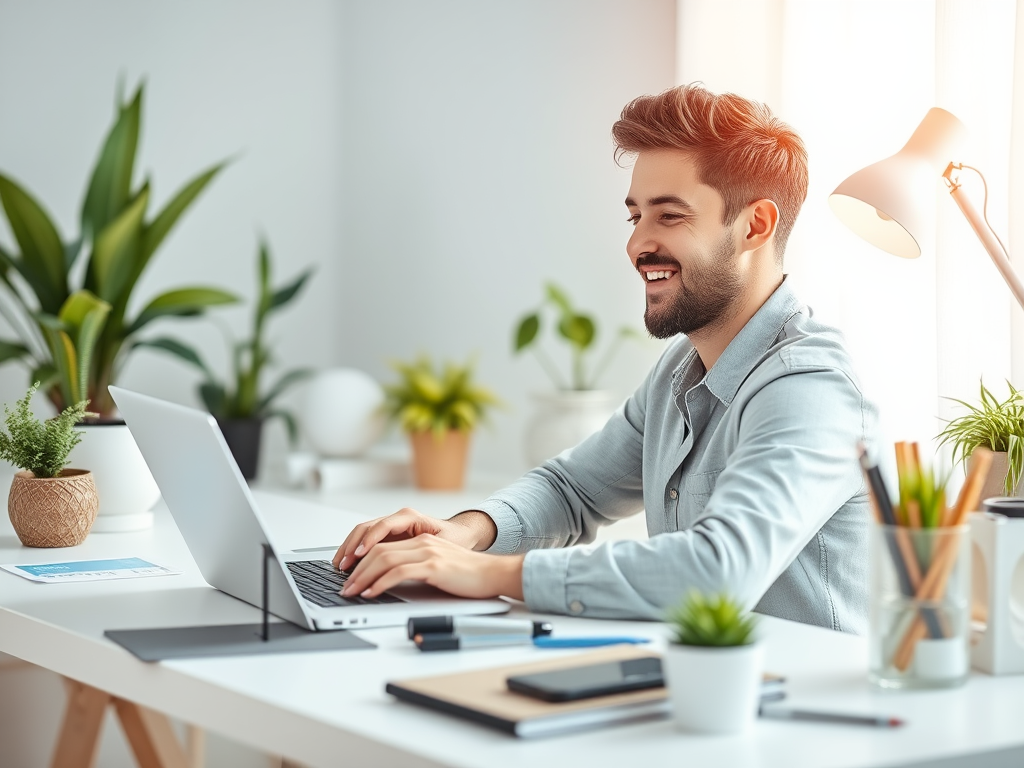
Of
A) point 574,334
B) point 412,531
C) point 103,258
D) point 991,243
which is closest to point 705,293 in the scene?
point 991,243

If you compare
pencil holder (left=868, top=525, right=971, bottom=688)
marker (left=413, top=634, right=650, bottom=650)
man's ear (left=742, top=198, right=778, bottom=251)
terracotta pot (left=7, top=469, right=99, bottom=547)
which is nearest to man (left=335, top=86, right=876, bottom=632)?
man's ear (left=742, top=198, right=778, bottom=251)

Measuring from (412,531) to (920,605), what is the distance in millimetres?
646

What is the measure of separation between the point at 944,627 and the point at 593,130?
1940 millimetres

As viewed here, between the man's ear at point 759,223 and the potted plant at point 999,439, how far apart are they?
31cm

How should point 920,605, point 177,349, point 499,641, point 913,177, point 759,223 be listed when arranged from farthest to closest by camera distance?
point 177,349, point 759,223, point 913,177, point 499,641, point 920,605

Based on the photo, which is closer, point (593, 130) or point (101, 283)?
point (101, 283)

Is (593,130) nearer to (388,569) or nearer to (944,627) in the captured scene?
(388,569)

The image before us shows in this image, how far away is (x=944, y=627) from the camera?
98 cm

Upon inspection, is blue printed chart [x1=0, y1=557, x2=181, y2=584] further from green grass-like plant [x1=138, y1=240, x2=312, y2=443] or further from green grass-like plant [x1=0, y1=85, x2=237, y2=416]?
green grass-like plant [x1=138, y1=240, x2=312, y2=443]

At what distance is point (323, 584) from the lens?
1328mm

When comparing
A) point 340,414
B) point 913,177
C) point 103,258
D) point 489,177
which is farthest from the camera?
point 489,177

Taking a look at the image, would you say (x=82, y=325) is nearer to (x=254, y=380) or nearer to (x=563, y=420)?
(x=254, y=380)

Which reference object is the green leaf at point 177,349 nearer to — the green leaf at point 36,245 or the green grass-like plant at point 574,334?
the green leaf at point 36,245

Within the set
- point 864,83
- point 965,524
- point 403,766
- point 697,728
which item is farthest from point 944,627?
point 864,83
